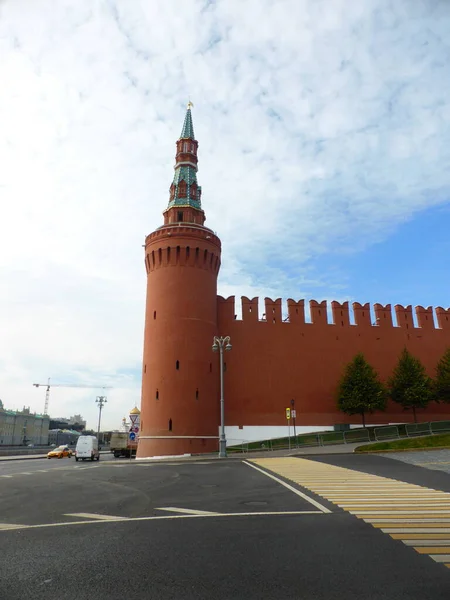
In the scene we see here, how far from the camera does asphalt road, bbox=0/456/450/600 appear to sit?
418 centimetres

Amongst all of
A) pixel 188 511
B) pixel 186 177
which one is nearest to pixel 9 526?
pixel 188 511

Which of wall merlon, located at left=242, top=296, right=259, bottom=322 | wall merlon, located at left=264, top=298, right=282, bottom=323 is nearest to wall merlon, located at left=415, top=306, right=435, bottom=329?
wall merlon, located at left=264, top=298, right=282, bottom=323

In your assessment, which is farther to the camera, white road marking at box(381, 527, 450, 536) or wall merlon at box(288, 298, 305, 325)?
wall merlon at box(288, 298, 305, 325)

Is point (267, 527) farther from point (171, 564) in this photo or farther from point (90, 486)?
point (90, 486)

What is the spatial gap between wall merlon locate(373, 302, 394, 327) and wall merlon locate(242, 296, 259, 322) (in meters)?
12.5

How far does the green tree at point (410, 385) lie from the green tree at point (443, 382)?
813mm

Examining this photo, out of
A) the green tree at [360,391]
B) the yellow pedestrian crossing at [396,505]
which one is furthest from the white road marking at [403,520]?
the green tree at [360,391]

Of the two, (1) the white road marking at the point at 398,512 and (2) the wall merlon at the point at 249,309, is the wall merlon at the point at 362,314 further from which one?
(1) the white road marking at the point at 398,512

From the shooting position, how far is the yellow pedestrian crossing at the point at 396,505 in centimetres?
571

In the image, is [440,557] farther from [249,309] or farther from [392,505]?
[249,309]

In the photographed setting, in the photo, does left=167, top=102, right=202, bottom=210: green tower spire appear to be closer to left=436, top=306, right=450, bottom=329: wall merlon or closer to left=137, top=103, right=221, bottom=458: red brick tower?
left=137, top=103, right=221, bottom=458: red brick tower

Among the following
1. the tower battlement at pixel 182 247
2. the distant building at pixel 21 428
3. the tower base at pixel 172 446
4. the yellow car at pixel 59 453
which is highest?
the tower battlement at pixel 182 247

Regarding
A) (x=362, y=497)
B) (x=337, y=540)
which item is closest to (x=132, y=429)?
(x=362, y=497)

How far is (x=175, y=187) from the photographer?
4384 centimetres
